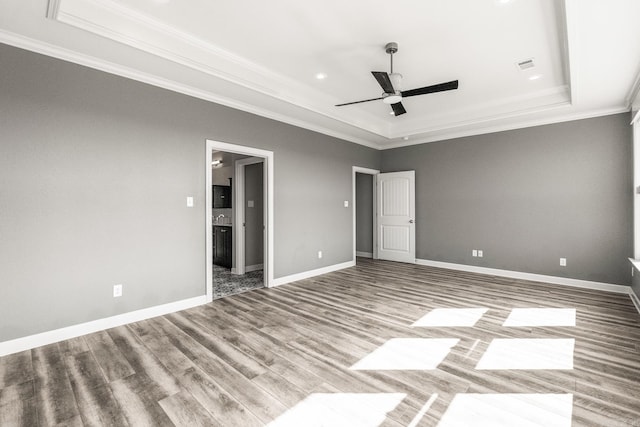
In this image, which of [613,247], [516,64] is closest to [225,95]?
[516,64]

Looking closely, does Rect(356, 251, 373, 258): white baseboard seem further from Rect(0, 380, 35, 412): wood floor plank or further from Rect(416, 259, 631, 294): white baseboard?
Rect(0, 380, 35, 412): wood floor plank

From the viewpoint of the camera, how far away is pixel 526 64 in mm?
3592

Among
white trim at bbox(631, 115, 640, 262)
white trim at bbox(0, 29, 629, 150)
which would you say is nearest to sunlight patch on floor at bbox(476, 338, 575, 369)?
white trim at bbox(631, 115, 640, 262)

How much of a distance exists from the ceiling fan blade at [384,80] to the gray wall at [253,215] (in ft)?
10.7

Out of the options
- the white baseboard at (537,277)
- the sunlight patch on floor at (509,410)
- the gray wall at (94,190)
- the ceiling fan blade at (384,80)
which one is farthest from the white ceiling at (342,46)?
the sunlight patch on floor at (509,410)

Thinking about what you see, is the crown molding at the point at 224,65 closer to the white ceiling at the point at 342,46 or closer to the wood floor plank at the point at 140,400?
the white ceiling at the point at 342,46

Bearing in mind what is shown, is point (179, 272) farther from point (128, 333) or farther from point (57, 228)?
point (57, 228)

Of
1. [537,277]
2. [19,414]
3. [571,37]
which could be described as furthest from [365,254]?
[19,414]

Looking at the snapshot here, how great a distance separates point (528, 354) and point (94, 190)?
4.22 m

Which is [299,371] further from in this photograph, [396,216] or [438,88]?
[396,216]

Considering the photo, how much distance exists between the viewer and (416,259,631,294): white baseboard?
176 inches

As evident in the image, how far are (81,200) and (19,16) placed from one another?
1.52 meters

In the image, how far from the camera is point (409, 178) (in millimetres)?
6520

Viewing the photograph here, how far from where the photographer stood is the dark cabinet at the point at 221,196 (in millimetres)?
6531
